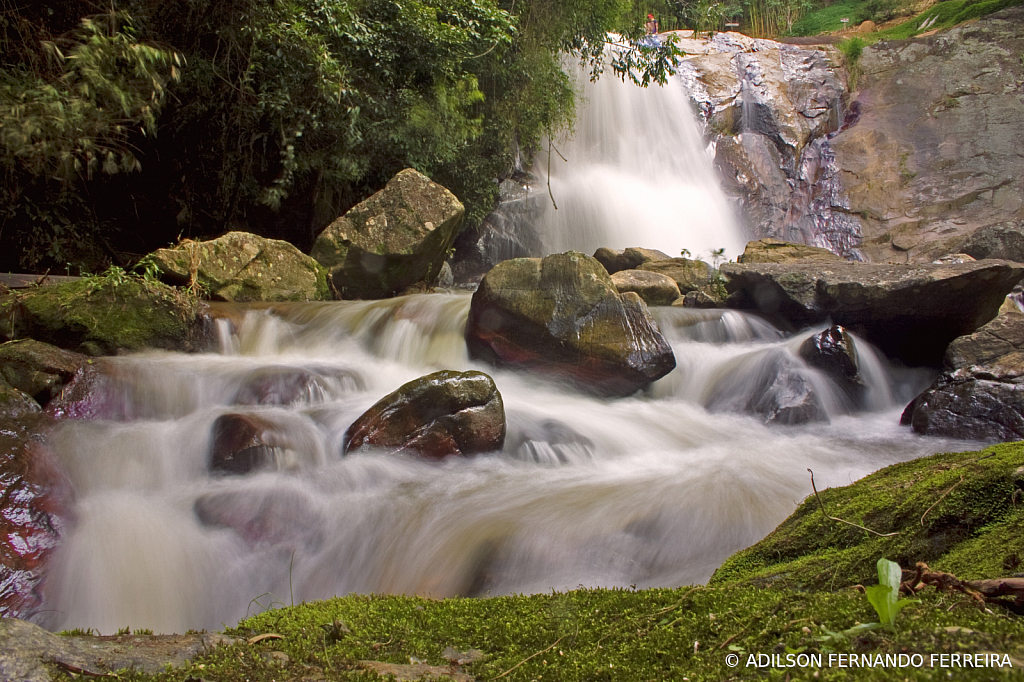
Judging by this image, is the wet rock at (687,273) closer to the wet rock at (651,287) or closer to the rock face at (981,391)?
the wet rock at (651,287)

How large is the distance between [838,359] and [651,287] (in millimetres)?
3217

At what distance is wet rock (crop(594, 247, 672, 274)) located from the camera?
37.7ft

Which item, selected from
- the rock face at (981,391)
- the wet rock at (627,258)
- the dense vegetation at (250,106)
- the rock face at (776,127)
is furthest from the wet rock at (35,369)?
the rock face at (776,127)

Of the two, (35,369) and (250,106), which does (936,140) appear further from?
(35,369)

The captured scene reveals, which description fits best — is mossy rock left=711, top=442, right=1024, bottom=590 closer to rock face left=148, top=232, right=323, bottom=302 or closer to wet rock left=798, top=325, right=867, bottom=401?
wet rock left=798, top=325, right=867, bottom=401

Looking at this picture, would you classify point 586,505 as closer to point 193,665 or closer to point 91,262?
point 193,665

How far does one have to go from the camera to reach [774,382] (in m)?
6.78

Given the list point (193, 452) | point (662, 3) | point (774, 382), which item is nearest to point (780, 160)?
point (662, 3)

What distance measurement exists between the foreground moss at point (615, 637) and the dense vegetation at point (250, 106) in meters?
6.71

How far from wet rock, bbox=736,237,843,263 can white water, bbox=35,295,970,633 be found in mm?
5513

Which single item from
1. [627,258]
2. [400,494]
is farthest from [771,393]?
[627,258]

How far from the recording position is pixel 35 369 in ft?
15.5

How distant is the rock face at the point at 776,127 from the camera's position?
18.1 m

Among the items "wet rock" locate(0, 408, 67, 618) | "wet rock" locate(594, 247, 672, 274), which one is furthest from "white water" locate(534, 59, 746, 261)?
"wet rock" locate(0, 408, 67, 618)
